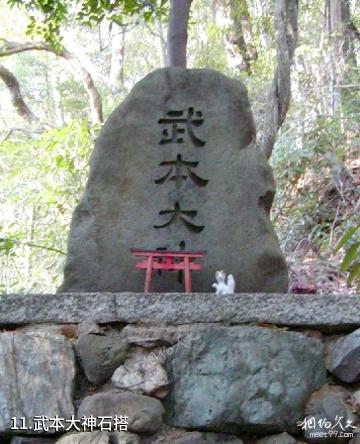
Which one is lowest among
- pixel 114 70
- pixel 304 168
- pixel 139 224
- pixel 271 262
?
pixel 271 262

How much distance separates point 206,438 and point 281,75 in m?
3.02

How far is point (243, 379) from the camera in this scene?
2.27 meters

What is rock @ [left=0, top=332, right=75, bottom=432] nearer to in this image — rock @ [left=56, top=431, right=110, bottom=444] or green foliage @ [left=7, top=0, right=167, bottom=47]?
rock @ [left=56, top=431, right=110, bottom=444]

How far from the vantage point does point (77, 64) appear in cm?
790

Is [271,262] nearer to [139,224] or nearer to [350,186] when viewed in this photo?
[139,224]

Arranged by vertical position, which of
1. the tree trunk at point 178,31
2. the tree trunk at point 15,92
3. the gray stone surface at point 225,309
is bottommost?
the gray stone surface at point 225,309

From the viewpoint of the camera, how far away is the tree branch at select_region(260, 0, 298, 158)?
183 inches

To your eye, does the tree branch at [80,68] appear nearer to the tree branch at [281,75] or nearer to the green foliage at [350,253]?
the tree branch at [281,75]

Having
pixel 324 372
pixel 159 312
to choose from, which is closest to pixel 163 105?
pixel 159 312

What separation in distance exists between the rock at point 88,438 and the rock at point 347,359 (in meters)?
0.79

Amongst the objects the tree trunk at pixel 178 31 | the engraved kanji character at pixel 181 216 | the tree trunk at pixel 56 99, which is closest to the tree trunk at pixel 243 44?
the tree trunk at pixel 56 99

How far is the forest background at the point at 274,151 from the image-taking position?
5.16m

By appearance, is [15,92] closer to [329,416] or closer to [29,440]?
[29,440]

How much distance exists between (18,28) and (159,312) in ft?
30.2
